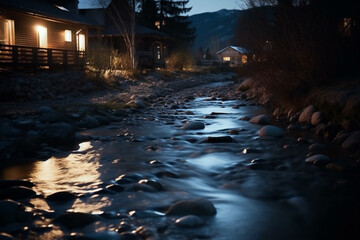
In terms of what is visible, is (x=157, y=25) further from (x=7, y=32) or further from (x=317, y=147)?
(x=317, y=147)

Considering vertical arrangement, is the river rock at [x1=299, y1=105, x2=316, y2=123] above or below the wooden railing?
below

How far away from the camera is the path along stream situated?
318cm

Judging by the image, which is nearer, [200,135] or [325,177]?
[325,177]

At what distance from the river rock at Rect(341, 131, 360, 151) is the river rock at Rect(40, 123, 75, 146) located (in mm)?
4727

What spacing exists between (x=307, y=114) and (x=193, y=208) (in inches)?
217

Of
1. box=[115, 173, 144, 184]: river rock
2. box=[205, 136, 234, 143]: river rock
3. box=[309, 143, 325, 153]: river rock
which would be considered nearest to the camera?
box=[115, 173, 144, 184]: river rock

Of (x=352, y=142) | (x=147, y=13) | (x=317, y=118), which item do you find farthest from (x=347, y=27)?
(x=147, y=13)

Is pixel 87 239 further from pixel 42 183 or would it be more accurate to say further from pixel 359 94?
pixel 359 94

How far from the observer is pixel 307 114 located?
826 centimetres

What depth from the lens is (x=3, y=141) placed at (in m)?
6.45

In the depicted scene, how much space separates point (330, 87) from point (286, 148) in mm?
3149

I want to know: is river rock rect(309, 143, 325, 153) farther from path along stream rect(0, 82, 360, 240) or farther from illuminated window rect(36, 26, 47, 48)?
illuminated window rect(36, 26, 47, 48)

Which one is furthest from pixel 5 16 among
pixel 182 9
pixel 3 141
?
pixel 182 9

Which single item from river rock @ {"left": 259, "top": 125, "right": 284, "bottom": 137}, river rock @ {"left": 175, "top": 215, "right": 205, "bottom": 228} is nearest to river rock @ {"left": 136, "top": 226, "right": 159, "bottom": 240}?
river rock @ {"left": 175, "top": 215, "right": 205, "bottom": 228}
